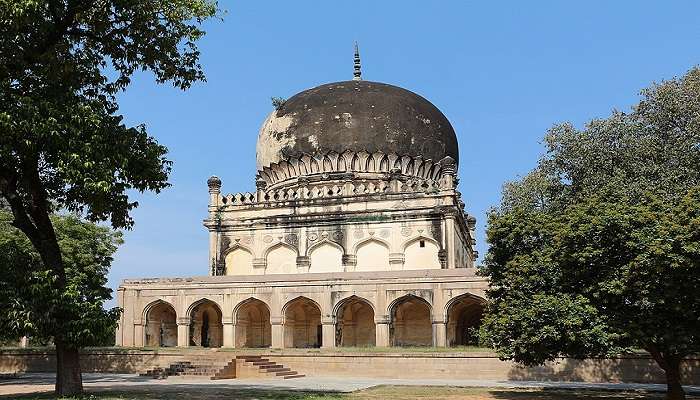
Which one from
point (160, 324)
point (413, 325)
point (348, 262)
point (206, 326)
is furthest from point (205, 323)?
point (413, 325)

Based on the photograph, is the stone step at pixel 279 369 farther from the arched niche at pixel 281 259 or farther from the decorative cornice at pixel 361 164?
the decorative cornice at pixel 361 164

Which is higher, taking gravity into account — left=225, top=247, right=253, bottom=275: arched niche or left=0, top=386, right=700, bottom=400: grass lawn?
left=225, top=247, right=253, bottom=275: arched niche

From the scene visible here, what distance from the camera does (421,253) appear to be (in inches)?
1223

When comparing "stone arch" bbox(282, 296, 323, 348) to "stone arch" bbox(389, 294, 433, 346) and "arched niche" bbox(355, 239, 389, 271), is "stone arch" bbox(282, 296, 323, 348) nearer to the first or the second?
"arched niche" bbox(355, 239, 389, 271)

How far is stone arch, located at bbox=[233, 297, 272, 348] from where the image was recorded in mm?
28781

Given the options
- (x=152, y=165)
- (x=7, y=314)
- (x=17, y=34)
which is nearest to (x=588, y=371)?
(x=152, y=165)

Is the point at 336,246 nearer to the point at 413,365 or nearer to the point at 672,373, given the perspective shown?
the point at 413,365

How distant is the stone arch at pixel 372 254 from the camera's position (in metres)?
31.4

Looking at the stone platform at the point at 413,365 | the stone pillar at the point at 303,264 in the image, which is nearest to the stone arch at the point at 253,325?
the stone pillar at the point at 303,264

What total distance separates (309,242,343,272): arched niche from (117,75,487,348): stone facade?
4 cm

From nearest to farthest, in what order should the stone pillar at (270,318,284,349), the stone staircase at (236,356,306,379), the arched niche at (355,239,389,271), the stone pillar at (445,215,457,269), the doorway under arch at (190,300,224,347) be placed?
1. the stone staircase at (236,356,306,379)
2. the stone pillar at (270,318,284,349)
3. the doorway under arch at (190,300,224,347)
4. the stone pillar at (445,215,457,269)
5. the arched niche at (355,239,389,271)

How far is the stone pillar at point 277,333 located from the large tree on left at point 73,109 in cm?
1337

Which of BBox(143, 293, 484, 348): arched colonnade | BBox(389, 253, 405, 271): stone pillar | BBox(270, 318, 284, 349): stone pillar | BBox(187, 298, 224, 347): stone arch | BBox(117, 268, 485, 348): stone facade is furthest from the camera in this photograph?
BBox(389, 253, 405, 271): stone pillar

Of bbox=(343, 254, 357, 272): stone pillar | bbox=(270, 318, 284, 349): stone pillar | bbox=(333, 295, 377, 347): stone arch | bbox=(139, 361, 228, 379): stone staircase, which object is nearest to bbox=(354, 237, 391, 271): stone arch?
bbox=(343, 254, 357, 272): stone pillar
